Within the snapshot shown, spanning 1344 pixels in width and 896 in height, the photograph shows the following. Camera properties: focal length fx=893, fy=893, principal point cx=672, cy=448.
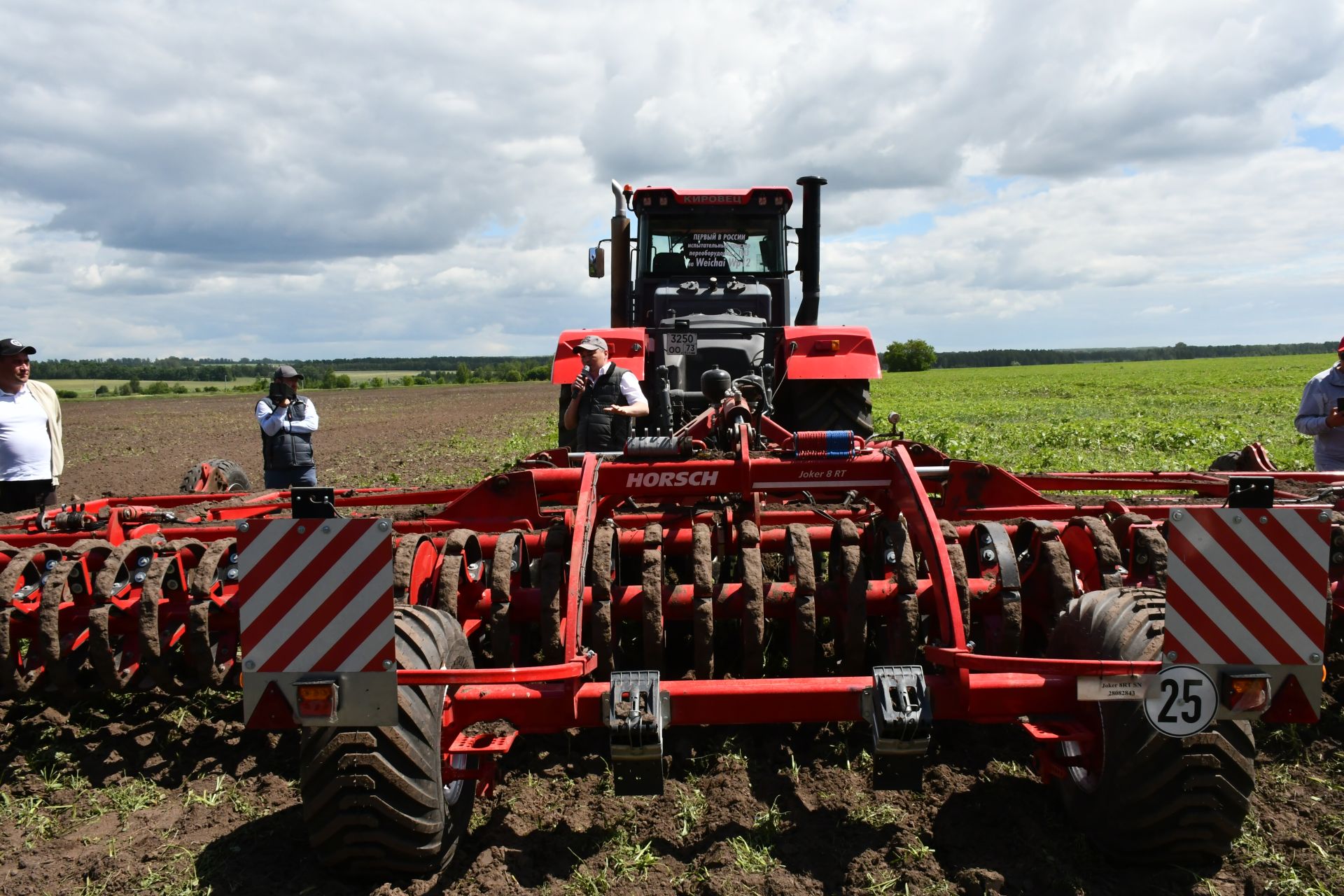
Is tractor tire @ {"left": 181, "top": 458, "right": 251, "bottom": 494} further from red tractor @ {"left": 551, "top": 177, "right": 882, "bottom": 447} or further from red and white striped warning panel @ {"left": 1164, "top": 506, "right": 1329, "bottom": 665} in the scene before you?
red and white striped warning panel @ {"left": 1164, "top": 506, "right": 1329, "bottom": 665}

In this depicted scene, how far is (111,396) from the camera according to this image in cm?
5172

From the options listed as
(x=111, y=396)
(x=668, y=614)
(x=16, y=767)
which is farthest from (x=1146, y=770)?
(x=111, y=396)

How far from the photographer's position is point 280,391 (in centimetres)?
665

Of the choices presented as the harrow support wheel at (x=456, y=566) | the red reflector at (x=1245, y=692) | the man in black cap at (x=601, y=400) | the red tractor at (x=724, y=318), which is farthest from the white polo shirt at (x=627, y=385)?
the red reflector at (x=1245, y=692)

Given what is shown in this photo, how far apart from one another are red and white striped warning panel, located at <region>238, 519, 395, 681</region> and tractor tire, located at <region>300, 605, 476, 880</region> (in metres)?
0.21

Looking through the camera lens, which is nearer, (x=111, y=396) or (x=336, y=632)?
(x=336, y=632)

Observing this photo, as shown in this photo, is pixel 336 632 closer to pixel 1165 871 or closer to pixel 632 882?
pixel 632 882

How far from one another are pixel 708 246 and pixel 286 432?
3.99 meters

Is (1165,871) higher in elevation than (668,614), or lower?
lower

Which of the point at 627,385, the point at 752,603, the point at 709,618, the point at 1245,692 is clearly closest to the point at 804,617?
the point at 752,603

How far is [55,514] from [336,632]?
3.53 meters

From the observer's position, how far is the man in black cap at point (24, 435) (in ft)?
18.9

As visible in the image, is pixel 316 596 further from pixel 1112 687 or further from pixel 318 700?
pixel 1112 687

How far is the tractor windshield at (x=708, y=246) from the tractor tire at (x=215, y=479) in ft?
13.0
